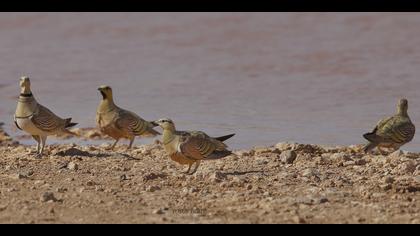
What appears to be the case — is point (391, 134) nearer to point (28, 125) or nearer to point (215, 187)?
point (215, 187)

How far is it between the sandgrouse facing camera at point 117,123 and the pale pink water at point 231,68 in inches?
49.8

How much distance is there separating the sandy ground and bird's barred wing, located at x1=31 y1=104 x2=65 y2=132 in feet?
0.88

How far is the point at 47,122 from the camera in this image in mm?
11438

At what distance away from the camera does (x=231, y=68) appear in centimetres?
1891

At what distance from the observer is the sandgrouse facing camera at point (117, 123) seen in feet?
40.1

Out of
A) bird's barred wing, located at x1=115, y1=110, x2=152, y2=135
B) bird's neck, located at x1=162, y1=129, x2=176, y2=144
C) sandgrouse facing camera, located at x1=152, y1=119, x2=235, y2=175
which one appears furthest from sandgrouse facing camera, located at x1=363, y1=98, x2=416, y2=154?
bird's barred wing, located at x1=115, y1=110, x2=152, y2=135

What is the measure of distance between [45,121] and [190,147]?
77.4 inches

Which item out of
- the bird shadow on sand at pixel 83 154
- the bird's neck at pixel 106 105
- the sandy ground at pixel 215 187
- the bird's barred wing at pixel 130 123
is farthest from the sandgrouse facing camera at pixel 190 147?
the bird's neck at pixel 106 105

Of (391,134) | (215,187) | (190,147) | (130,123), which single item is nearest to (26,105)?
(130,123)

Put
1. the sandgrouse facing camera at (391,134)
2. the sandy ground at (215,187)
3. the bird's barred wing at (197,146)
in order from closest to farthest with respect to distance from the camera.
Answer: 1. the sandy ground at (215,187)
2. the bird's barred wing at (197,146)
3. the sandgrouse facing camera at (391,134)

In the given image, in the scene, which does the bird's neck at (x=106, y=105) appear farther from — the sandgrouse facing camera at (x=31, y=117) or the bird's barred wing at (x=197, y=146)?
the bird's barred wing at (x=197, y=146)

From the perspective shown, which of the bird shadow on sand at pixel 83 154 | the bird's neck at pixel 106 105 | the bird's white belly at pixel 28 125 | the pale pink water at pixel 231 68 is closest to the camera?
the bird shadow on sand at pixel 83 154

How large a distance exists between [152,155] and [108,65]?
8424 millimetres

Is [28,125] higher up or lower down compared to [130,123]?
lower down
